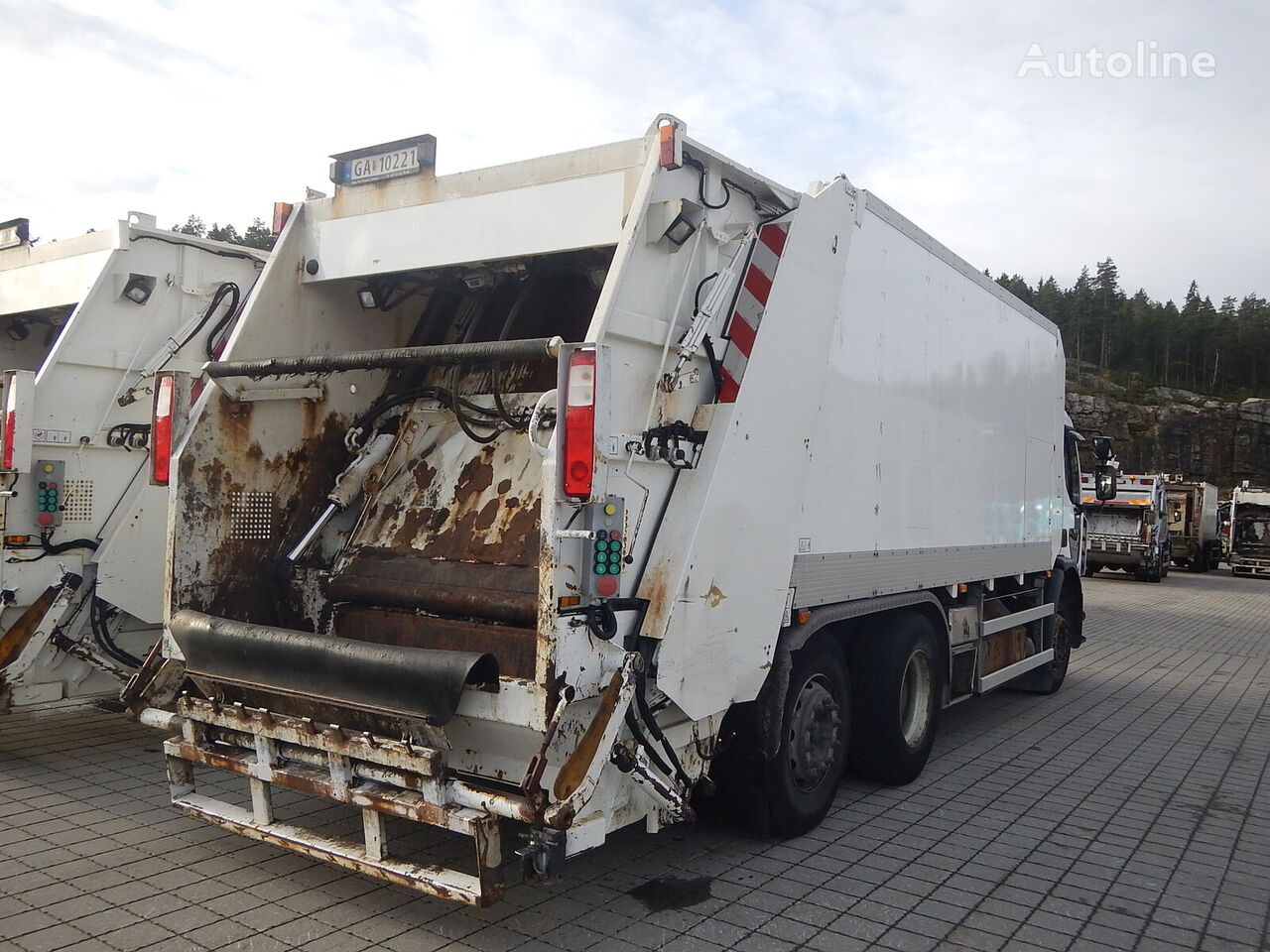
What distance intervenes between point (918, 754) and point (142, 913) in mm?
4032

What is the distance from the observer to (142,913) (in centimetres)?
366

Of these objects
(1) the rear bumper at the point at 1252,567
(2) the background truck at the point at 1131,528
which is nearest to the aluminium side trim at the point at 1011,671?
(2) the background truck at the point at 1131,528

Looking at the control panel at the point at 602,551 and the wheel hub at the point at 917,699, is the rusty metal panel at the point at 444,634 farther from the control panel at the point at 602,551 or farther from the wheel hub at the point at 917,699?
the wheel hub at the point at 917,699

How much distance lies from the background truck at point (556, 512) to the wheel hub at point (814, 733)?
2cm

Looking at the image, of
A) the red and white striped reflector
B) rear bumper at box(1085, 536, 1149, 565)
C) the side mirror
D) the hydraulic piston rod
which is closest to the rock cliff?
rear bumper at box(1085, 536, 1149, 565)

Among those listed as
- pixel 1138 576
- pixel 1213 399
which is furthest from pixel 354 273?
pixel 1213 399

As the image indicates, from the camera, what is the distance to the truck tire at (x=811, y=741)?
14.7ft

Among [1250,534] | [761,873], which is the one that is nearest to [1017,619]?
[761,873]

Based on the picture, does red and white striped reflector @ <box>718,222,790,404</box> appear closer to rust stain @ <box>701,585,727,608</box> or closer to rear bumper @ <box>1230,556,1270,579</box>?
rust stain @ <box>701,585,727,608</box>

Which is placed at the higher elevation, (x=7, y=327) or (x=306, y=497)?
(x=7, y=327)

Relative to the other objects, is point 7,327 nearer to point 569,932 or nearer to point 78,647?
point 78,647

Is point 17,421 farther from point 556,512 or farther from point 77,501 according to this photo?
point 556,512

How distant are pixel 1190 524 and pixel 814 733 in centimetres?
3294

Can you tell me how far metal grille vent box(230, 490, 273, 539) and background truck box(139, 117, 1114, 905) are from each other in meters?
0.01
